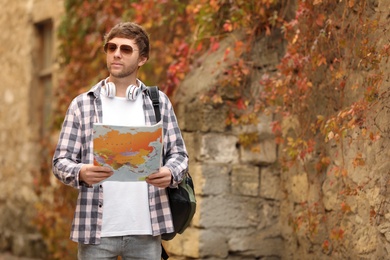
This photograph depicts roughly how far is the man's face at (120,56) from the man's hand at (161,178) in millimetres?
453

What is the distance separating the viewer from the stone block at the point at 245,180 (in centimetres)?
579

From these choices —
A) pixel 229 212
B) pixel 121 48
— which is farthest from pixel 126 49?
pixel 229 212

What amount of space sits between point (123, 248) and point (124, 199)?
7.8 inches

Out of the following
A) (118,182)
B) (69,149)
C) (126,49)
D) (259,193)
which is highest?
(126,49)

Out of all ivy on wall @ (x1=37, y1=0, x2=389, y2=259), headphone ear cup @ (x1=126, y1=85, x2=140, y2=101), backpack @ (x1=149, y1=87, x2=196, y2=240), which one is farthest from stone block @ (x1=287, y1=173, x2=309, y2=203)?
headphone ear cup @ (x1=126, y1=85, x2=140, y2=101)

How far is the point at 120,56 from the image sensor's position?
363 centimetres

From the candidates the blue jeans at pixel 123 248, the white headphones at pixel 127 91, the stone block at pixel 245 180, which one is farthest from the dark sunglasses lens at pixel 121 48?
the stone block at pixel 245 180

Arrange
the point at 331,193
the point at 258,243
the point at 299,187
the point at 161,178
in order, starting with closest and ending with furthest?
the point at 161,178, the point at 331,193, the point at 299,187, the point at 258,243

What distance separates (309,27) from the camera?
5.07 meters

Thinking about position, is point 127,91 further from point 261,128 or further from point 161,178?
point 261,128

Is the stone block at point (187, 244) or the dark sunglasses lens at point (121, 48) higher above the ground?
the dark sunglasses lens at point (121, 48)

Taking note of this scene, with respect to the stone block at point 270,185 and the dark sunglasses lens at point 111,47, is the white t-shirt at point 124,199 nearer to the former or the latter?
the dark sunglasses lens at point 111,47

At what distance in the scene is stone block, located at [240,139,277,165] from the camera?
5828 millimetres

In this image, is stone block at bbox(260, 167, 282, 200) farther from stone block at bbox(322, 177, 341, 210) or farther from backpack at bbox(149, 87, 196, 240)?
backpack at bbox(149, 87, 196, 240)
